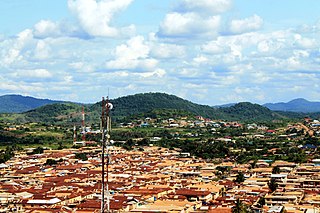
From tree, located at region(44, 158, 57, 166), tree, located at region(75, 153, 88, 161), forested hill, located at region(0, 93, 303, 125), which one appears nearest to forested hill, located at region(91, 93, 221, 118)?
forested hill, located at region(0, 93, 303, 125)

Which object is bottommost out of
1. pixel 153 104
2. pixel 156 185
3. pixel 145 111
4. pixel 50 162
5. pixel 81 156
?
pixel 156 185

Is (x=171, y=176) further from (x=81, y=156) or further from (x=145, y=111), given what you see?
(x=145, y=111)

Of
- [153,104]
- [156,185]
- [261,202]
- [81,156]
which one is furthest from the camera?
[153,104]

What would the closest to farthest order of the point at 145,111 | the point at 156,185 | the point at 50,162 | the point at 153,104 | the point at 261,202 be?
the point at 261,202 → the point at 156,185 → the point at 50,162 → the point at 145,111 → the point at 153,104

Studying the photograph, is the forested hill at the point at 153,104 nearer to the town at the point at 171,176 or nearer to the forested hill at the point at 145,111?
the forested hill at the point at 145,111

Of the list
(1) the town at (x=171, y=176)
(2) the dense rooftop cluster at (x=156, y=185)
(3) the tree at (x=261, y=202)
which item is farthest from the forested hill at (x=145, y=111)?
(3) the tree at (x=261, y=202)

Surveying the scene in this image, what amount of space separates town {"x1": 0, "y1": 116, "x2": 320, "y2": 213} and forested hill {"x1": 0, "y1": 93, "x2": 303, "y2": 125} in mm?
44925

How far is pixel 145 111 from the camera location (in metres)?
152

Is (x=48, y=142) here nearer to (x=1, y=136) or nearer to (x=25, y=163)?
(x=1, y=136)

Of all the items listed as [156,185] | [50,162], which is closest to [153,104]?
[50,162]

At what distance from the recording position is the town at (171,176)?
34.8 meters

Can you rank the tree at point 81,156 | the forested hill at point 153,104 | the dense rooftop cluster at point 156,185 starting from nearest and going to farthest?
the dense rooftop cluster at point 156,185
the tree at point 81,156
the forested hill at point 153,104

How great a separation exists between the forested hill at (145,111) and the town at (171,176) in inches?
1769

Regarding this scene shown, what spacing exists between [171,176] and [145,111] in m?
102
